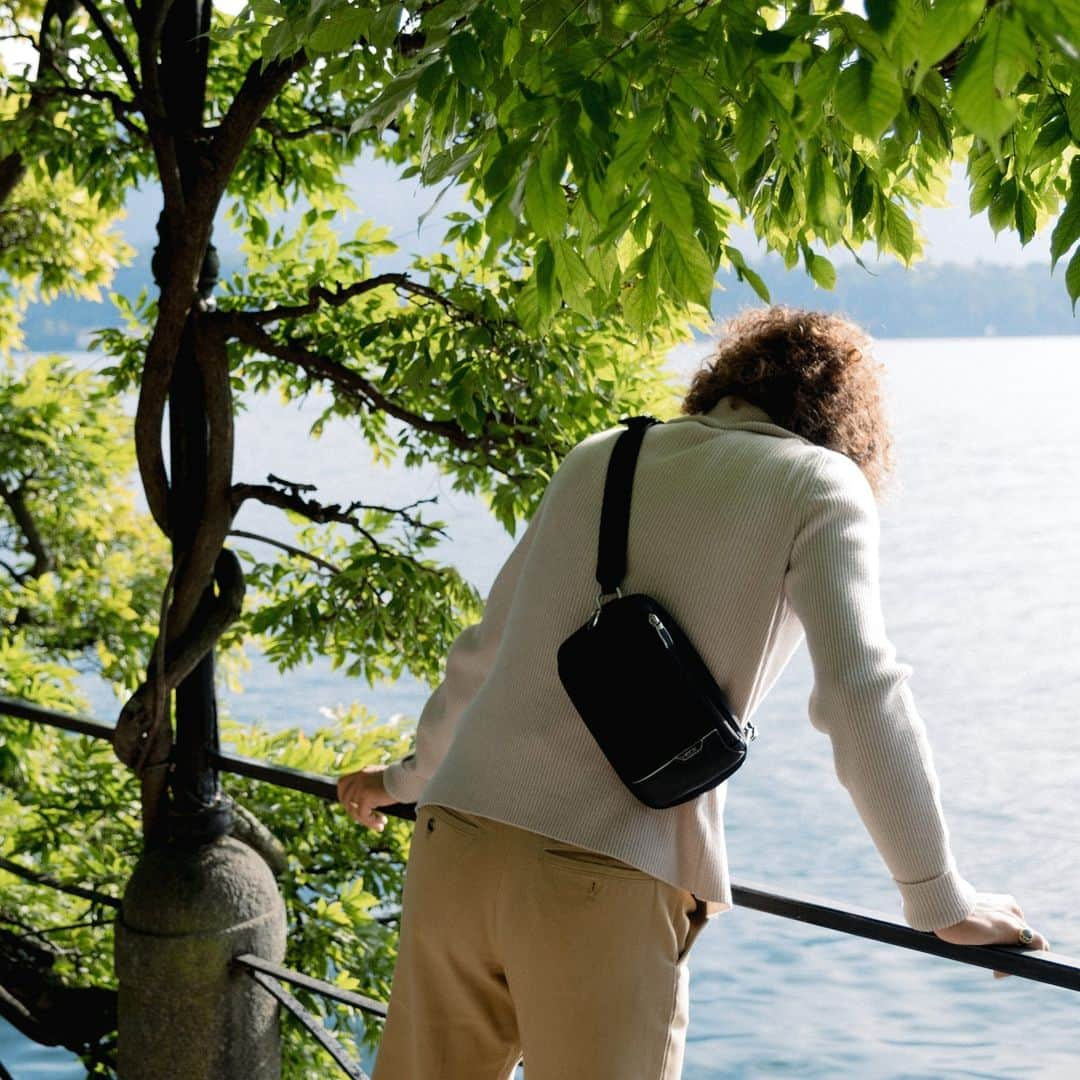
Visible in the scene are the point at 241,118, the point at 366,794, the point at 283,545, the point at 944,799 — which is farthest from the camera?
→ the point at 944,799

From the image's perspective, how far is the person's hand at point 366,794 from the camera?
1.98 meters

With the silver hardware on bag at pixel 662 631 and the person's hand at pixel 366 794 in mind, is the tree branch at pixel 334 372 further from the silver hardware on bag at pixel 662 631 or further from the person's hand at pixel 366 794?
the silver hardware on bag at pixel 662 631

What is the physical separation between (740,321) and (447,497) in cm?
194

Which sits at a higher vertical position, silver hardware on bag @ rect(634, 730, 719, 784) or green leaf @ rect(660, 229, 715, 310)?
green leaf @ rect(660, 229, 715, 310)

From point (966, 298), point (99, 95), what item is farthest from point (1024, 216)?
point (966, 298)

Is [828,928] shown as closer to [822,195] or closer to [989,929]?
[989,929]

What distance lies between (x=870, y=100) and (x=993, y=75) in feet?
0.47

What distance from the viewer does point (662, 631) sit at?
1.42 m

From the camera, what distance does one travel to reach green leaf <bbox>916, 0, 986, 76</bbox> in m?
0.85

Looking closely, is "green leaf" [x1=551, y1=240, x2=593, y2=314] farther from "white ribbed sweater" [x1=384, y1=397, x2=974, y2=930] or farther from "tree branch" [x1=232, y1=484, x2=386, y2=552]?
"tree branch" [x1=232, y1=484, x2=386, y2=552]

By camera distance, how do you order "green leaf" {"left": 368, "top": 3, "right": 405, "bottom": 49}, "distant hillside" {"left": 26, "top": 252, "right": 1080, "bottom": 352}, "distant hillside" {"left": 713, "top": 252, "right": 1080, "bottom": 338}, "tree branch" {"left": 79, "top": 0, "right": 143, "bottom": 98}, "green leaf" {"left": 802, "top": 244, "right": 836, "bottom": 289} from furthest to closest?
1. "distant hillside" {"left": 713, "top": 252, "right": 1080, "bottom": 338}
2. "distant hillside" {"left": 26, "top": 252, "right": 1080, "bottom": 352}
3. "tree branch" {"left": 79, "top": 0, "right": 143, "bottom": 98}
4. "green leaf" {"left": 802, "top": 244, "right": 836, "bottom": 289}
5. "green leaf" {"left": 368, "top": 3, "right": 405, "bottom": 49}

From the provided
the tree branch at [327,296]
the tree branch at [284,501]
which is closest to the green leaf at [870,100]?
the tree branch at [327,296]

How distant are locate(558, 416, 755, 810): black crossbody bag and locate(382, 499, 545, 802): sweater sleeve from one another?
0.25 metres

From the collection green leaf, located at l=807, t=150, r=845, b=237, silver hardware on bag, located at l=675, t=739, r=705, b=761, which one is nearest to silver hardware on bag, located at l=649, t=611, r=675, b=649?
silver hardware on bag, located at l=675, t=739, r=705, b=761
